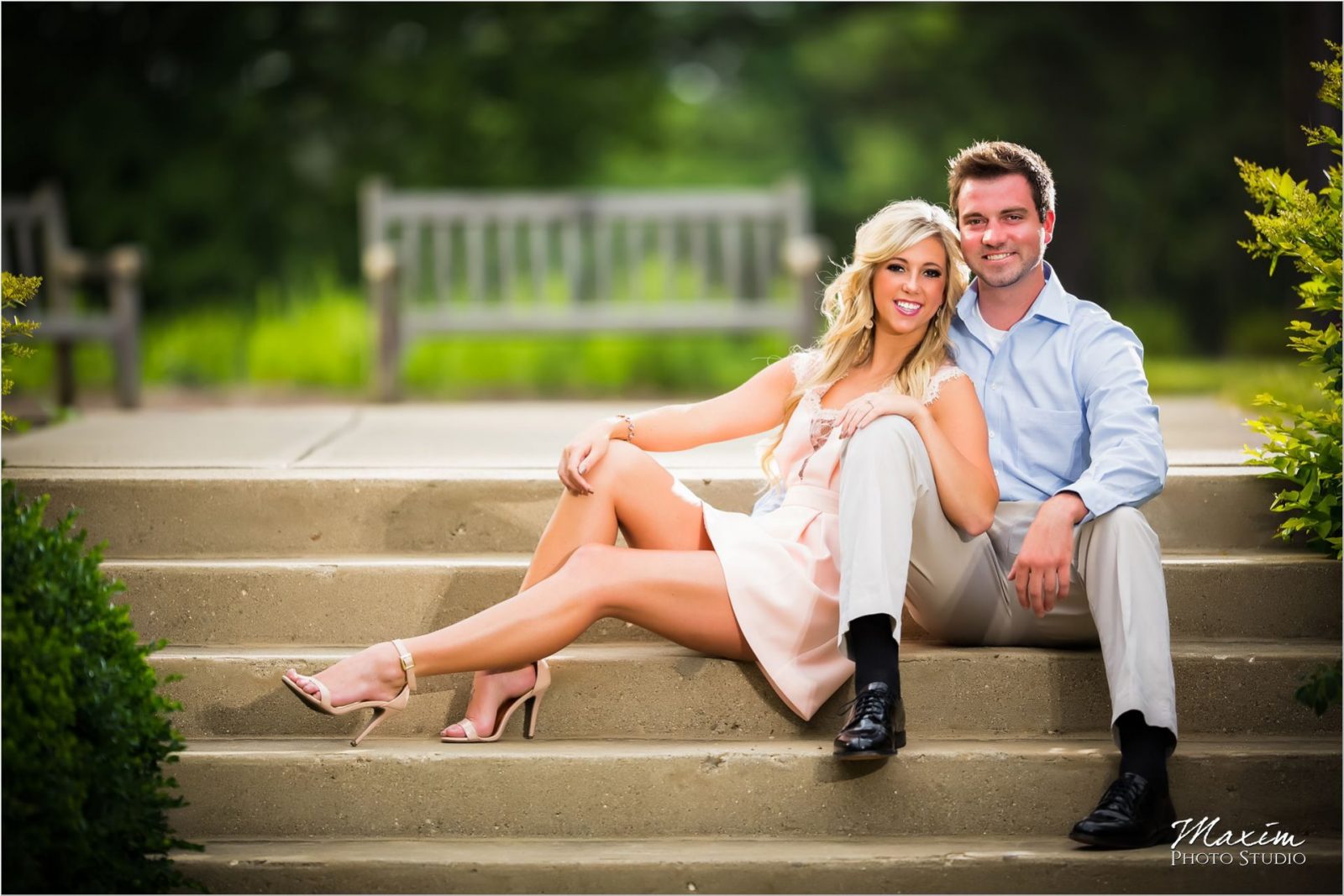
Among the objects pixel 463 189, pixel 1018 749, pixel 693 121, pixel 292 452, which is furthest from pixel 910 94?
pixel 1018 749

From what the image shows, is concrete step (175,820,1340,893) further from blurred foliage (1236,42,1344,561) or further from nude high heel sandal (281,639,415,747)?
blurred foliage (1236,42,1344,561)

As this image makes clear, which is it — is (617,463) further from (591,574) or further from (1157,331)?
(1157,331)

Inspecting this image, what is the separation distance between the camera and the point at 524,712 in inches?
124

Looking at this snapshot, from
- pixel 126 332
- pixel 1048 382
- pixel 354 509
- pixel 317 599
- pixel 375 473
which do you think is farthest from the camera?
pixel 126 332

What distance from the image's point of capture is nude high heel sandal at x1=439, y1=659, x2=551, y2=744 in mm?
3049

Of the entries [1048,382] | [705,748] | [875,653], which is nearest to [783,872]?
[705,748]

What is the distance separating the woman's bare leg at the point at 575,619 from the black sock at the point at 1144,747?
2.49ft

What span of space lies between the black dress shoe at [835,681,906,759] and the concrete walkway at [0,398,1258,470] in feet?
3.82

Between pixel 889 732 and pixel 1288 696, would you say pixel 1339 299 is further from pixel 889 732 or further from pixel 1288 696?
pixel 889 732

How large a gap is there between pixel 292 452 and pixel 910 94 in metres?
12.9

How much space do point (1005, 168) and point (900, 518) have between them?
85 cm

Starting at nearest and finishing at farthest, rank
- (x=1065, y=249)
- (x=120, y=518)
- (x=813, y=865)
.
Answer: (x=813, y=865)
(x=120, y=518)
(x=1065, y=249)

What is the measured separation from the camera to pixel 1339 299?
3.11m

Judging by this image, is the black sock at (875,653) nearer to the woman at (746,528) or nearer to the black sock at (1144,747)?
the woman at (746,528)
